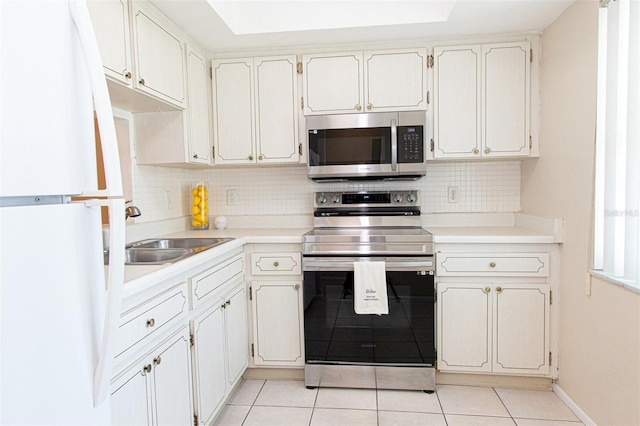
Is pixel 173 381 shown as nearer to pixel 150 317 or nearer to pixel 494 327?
pixel 150 317

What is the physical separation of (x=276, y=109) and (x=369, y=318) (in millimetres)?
1487

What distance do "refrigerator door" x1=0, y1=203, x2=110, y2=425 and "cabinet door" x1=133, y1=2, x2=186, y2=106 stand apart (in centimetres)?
127

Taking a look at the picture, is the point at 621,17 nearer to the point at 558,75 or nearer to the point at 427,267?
the point at 558,75

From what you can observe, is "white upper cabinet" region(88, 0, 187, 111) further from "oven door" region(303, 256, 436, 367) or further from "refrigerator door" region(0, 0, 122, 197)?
"oven door" region(303, 256, 436, 367)

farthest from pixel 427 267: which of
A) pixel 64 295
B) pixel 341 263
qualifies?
pixel 64 295

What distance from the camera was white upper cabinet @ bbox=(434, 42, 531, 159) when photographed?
237 cm

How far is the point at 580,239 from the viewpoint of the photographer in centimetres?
193

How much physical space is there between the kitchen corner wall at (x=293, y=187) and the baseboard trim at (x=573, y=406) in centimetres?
117

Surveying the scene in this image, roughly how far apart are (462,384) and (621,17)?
207cm

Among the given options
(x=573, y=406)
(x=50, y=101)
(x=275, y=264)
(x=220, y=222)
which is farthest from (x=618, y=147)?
(x=220, y=222)

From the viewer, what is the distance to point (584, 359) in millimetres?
1914

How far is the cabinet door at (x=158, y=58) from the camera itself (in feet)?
5.79

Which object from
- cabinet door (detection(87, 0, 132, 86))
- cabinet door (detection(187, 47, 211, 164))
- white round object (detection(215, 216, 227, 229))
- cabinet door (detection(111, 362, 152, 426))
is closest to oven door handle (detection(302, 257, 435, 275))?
white round object (detection(215, 216, 227, 229))

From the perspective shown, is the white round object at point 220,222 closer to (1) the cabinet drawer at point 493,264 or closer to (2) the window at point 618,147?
(1) the cabinet drawer at point 493,264
